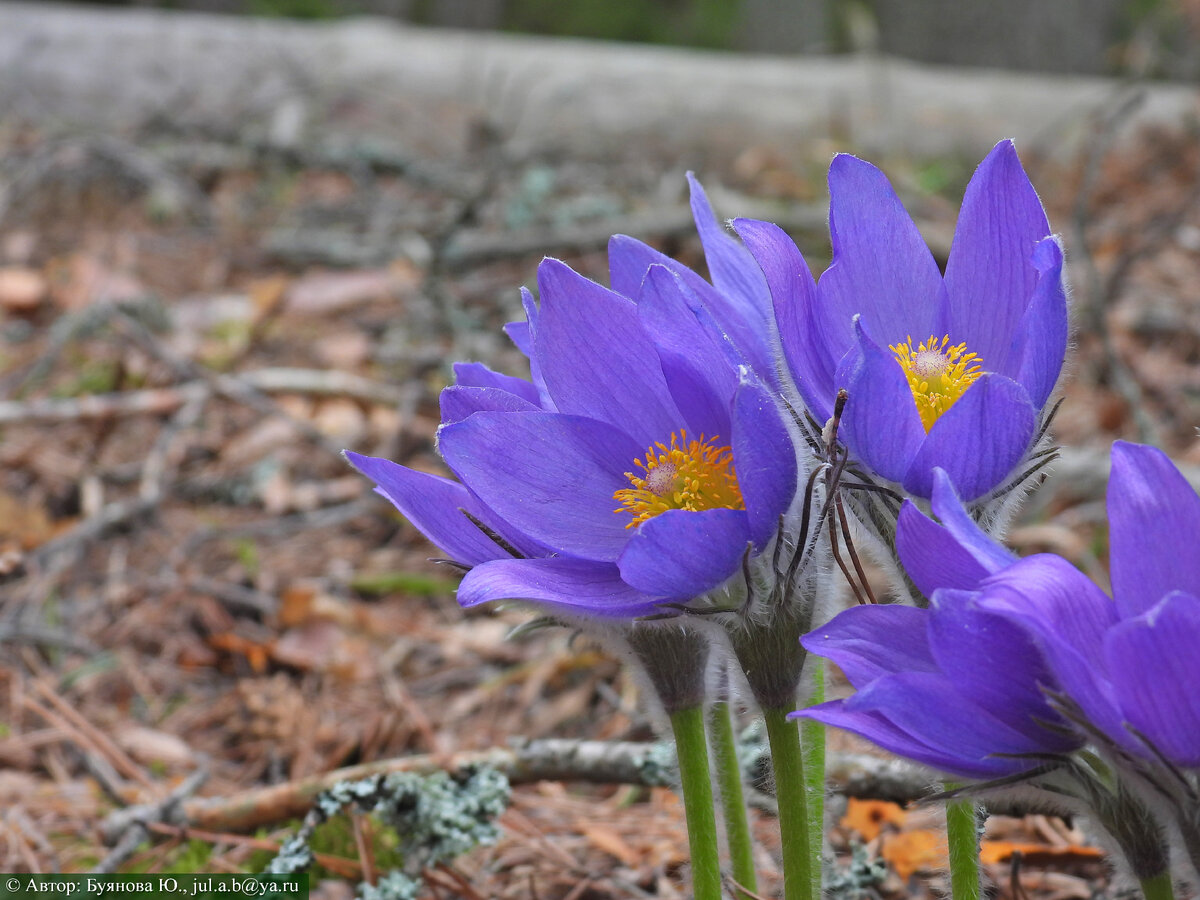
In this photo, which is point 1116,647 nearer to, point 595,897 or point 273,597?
point 595,897

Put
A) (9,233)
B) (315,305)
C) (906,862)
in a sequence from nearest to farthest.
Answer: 1. (906,862)
2. (315,305)
3. (9,233)

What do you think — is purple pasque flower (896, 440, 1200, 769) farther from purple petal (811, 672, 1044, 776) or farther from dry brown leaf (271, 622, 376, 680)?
dry brown leaf (271, 622, 376, 680)

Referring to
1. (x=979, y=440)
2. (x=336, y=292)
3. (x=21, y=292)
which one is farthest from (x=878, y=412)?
(x=21, y=292)

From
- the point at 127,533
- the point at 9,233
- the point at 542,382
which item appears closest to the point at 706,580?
the point at 542,382

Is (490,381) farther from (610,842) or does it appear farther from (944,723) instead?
(610,842)

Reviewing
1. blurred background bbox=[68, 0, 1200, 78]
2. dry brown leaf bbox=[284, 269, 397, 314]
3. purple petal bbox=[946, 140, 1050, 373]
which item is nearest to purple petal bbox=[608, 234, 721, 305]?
purple petal bbox=[946, 140, 1050, 373]

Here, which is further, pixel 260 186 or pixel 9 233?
pixel 260 186

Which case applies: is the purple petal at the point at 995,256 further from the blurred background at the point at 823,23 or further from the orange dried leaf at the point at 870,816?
the blurred background at the point at 823,23
